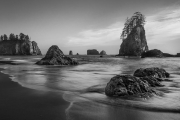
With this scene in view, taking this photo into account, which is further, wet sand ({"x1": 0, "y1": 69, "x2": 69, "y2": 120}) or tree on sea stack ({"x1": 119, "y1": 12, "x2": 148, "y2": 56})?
tree on sea stack ({"x1": 119, "y1": 12, "x2": 148, "y2": 56})

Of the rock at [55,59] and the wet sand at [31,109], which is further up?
the rock at [55,59]

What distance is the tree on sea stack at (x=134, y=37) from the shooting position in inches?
3205

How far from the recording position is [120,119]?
119 inches

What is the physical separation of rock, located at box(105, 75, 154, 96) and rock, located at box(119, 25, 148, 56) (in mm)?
79480

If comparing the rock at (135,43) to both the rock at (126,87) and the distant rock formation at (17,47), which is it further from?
the distant rock formation at (17,47)

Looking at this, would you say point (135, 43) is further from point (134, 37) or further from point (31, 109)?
point (31, 109)

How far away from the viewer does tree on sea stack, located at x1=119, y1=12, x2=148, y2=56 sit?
8141cm

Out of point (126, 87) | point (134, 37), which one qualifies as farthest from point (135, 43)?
point (126, 87)

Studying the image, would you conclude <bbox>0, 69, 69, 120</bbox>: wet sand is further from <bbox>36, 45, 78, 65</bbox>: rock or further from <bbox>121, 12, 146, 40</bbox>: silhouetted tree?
<bbox>121, 12, 146, 40</bbox>: silhouetted tree

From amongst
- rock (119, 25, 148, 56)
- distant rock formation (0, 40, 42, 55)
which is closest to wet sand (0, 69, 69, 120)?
rock (119, 25, 148, 56)

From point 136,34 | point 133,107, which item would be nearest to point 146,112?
point 133,107

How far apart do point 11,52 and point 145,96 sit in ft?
524

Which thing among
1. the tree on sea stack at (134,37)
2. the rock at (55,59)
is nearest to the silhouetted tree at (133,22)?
the tree on sea stack at (134,37)

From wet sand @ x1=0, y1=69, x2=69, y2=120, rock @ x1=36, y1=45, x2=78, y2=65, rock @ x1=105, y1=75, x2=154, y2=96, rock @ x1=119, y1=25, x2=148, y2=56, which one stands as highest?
rock @ x1=119, y1=25, x2=148, y2=56
